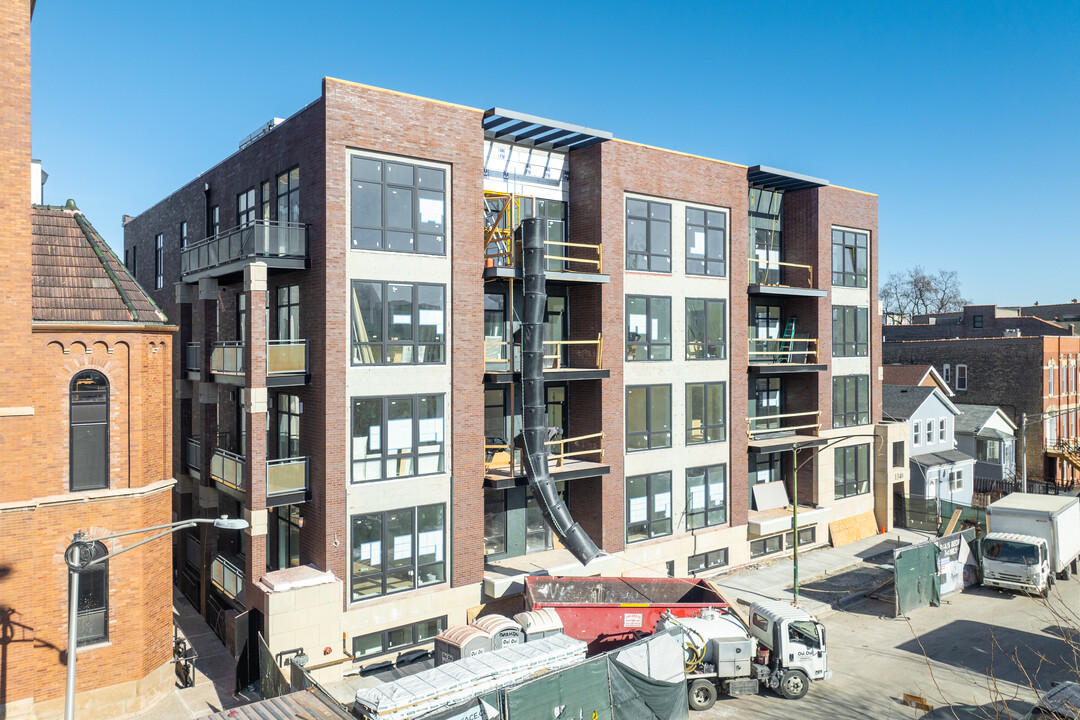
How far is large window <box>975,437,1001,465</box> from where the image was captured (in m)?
45.7

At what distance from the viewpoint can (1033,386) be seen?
47.1 m

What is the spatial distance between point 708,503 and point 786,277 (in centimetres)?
1140

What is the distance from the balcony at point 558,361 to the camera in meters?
24.1

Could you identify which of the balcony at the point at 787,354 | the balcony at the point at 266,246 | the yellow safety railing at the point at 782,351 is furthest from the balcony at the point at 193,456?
the yellow safety railing at the point at 782,351

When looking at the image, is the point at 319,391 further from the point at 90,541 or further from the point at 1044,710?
the point at 1044,710

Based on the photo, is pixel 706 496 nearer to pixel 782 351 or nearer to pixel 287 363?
pixel 782 351

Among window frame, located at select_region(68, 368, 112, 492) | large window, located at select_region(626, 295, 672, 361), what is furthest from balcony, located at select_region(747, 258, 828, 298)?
window frame, located at select_region(68, 368, 112, 492)

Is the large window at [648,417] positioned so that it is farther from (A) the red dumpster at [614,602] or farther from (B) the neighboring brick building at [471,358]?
(A) the red dumpster at [614,602]

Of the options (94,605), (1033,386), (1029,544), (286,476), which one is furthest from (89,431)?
(1033,386)

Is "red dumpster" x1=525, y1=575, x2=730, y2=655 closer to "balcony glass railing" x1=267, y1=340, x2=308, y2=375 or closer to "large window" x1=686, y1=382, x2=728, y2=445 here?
"large window" x1=686, y1=382, x2=728, y2=445

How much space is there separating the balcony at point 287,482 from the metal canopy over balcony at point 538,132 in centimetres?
1200

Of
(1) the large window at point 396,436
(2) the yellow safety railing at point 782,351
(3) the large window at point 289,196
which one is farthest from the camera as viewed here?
(2) the yellow safety railing at point 782,351

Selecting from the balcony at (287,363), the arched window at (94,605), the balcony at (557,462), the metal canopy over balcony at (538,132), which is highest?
the metal canopy over balcony at (538,132)

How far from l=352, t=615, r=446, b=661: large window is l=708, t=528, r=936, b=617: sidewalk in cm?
1086
